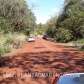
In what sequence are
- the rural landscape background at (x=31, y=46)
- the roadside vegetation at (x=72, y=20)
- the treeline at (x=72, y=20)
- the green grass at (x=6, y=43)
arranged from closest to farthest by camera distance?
the rural landscape background at (x=31, y=46) < the green grass at (x=6, y=43) < the treeline at (x=72, y=20) < the roadside vegetation at (x=72, y=20)

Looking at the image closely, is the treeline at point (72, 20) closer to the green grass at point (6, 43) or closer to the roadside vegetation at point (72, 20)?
the roadside vegetation at point (72, 20)

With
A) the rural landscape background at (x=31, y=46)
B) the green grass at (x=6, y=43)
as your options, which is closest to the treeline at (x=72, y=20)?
the rural landscape background at (x=31, y=46)

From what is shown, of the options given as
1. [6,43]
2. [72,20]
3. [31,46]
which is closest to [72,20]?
[72,20]

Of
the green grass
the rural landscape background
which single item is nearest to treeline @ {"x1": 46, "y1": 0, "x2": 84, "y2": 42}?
the rural landscape background

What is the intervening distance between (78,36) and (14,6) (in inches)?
796

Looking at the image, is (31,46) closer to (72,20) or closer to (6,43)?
(72,20)

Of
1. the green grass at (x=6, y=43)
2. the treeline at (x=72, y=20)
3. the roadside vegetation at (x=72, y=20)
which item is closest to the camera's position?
the green grass at (x=6, y=43)

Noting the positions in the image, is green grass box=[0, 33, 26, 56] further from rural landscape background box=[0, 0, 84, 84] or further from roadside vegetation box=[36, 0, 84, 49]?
roadside vegetation box=[36, 0, 84, 49]

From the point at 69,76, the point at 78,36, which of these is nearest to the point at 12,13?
the point at 78,36

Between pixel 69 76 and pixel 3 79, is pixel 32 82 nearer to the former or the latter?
pixel 3 79

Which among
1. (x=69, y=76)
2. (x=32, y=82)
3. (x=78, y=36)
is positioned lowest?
(x=78, y=36)

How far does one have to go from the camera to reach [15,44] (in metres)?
39.6

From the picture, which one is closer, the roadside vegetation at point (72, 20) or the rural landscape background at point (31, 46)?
the rural landscape background at point (31, 46)

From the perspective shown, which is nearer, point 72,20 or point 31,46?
point 31,46
